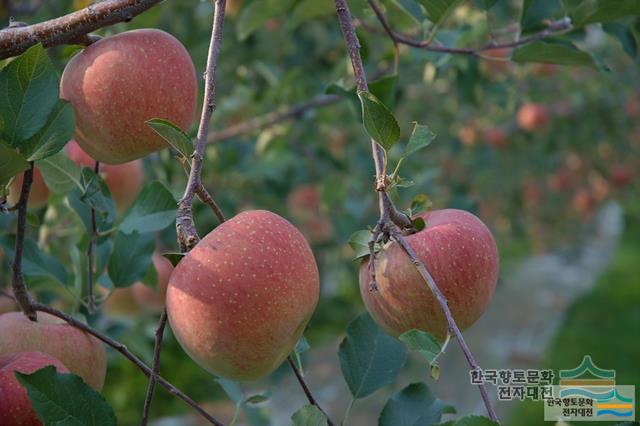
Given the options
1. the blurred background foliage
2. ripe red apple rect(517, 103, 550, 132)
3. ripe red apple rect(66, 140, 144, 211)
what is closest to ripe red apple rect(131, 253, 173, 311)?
the blurred background foliage

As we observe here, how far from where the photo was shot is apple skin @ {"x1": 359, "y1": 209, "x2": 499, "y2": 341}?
0.67 metres

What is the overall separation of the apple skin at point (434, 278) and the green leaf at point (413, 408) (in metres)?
0.10

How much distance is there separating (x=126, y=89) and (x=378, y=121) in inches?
9.9

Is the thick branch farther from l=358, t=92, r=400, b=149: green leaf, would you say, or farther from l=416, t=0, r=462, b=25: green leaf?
l=416, t=0, r=462, b=25: green leaf

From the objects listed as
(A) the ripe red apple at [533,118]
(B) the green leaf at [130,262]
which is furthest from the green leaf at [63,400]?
(A) the ripe red apple at [533,118]

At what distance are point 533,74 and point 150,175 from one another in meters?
2.01

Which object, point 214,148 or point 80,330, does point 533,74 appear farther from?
point 80,330

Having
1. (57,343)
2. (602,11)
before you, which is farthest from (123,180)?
(602,11)

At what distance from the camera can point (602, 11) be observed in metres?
0.99

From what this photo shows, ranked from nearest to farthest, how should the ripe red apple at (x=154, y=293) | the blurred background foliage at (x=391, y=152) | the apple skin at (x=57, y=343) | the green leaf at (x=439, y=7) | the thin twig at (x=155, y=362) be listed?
the thin twig at (x=155, y=362), the apple skin at (x=57, y=343), the green leaf at (x=439, y=7), the blurred background foliage at (x=391, y=152), the ripe red apple at (x=154, y=293)

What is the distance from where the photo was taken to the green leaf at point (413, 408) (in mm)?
776

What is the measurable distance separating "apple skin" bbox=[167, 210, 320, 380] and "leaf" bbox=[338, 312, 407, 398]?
225 mm

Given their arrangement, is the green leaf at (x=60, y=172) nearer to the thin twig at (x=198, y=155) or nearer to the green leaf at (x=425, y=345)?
the thin twig at (x=198, y=155)

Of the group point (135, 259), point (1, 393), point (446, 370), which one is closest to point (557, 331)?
point (446, 370)
